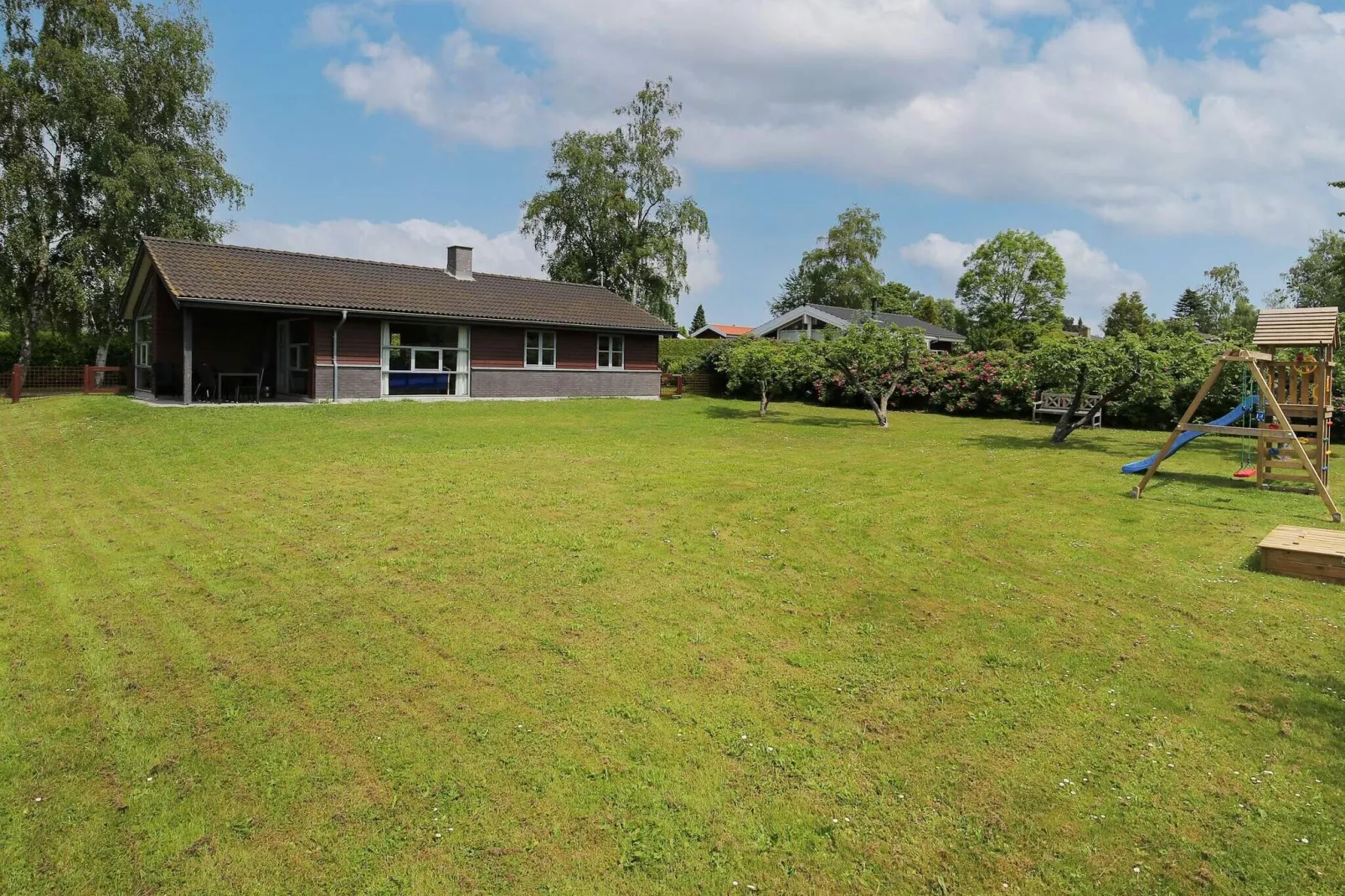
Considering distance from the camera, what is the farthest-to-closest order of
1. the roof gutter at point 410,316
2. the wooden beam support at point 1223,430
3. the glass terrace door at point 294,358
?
the glass terrace door at point 294,358
the roof gutter at point 410,316
the wooden beam support at point 1223,430

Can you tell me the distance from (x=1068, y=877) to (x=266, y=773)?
3.35 metres

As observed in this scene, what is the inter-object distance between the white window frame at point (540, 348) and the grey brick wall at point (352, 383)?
523 centimetres

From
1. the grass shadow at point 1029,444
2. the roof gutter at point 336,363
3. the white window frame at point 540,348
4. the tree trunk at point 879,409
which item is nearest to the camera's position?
the grass shadow at point 1029,444

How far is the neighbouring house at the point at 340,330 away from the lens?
22.3m

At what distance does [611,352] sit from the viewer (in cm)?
3045

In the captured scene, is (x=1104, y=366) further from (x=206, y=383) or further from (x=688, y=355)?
(x=688, y=355)

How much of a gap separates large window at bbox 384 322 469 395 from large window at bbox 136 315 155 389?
6287 millimetres

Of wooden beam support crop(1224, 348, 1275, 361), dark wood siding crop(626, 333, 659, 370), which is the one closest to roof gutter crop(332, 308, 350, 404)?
dark wood siding crop(626, 333, 659, 370)

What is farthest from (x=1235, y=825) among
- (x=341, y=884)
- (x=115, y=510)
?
(x=115, y=510)

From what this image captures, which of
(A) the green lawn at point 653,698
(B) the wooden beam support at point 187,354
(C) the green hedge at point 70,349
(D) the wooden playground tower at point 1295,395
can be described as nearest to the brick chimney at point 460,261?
(B) the wooden beam support at point 187,354

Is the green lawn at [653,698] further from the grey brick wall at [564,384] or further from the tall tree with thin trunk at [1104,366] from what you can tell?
the grey brick wall at [564,384]

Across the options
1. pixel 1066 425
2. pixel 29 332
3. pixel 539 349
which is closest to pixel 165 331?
pixel 29 332

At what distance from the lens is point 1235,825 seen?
341 cm

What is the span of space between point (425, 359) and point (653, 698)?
22.5 meters
